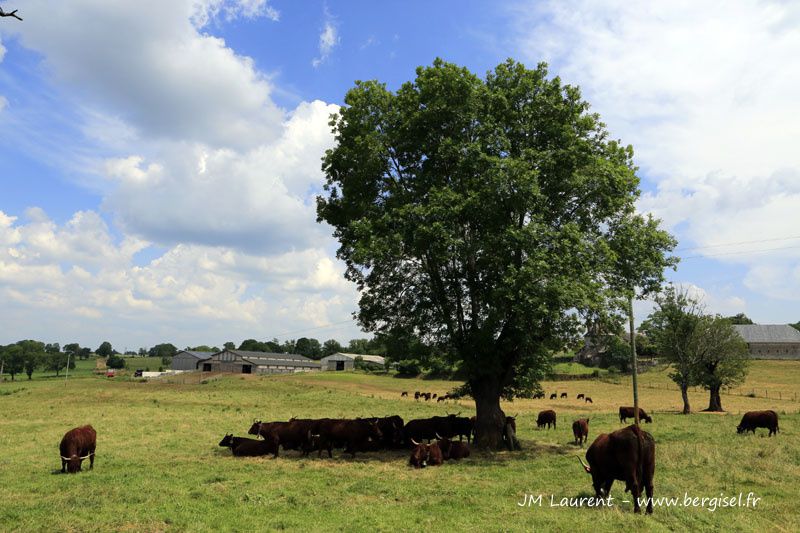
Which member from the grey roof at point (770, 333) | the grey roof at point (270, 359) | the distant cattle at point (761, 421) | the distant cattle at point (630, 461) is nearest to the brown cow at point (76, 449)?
the distant cattle at point (630, 461)

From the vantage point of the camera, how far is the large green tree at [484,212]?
19.4m

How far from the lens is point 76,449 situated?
55.4ft

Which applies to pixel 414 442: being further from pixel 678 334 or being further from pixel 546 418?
pixel 678 334

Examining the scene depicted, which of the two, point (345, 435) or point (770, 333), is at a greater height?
point (770, 333)

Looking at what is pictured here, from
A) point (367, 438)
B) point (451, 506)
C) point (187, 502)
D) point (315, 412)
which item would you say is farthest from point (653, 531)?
point (315, 412)

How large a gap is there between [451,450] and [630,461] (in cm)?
874

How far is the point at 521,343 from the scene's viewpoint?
68.3 feet

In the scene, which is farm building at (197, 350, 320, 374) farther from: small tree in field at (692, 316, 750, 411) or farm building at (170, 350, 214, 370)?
small tree in field at (692, 316, 750, 411)

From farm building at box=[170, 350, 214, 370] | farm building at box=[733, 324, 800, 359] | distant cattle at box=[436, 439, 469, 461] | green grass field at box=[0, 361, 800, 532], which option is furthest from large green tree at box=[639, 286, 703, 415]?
farm building at box=[170, 350, 214, 370]

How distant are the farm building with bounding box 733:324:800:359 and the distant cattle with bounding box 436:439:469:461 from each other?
116795 mm

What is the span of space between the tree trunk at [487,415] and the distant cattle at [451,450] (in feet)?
8.94

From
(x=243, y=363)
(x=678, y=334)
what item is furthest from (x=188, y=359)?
(x=678, y=334)

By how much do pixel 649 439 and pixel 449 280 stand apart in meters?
11.8

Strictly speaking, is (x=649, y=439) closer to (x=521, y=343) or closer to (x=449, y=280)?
(x=521, y=343)
